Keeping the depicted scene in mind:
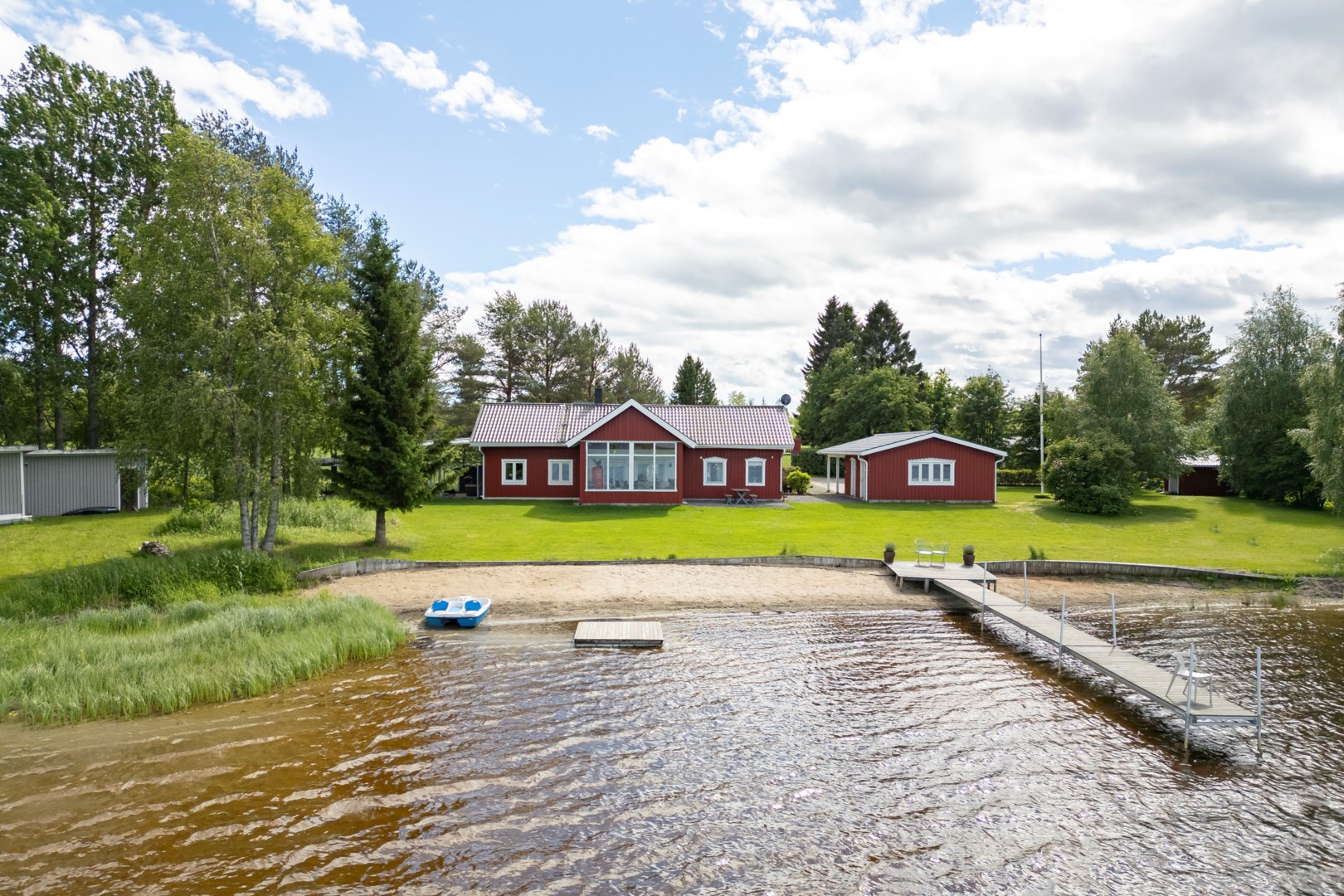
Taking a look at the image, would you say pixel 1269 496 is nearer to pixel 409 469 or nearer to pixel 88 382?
pixel 409 469

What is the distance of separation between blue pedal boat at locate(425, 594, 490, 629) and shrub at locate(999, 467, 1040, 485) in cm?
3867

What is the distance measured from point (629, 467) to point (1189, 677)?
2494cm

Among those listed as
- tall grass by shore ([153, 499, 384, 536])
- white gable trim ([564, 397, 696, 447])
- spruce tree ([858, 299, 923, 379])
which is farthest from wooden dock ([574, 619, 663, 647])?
spruce tree ([858, 299, 923, 379])

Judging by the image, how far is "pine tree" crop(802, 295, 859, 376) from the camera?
71.0 meters

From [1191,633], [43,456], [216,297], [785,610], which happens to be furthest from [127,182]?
[1191,633]

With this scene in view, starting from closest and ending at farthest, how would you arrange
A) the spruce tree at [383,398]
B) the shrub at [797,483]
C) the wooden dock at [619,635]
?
the wooden dock at [619,635] < the spruce tree at [383,398] < the shrub at [797,483]

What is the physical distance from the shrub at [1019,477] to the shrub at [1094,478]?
44.0 ft

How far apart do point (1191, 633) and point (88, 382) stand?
36.6m

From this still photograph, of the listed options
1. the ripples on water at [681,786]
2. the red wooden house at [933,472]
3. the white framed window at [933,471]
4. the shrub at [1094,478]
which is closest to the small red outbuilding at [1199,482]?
the shrub at [1094,478]

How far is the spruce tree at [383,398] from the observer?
21.0 m

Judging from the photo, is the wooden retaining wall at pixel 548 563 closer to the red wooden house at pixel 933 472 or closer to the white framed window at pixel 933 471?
the red wooden house at pixel 933 472

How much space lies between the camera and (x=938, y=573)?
63.1ft

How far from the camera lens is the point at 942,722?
10461mm

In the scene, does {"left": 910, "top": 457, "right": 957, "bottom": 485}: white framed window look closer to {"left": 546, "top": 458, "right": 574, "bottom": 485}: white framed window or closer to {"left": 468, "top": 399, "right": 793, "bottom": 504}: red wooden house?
{"left": 468, "top": 399, "right": 793, "bottom": 504}: red wooden house
